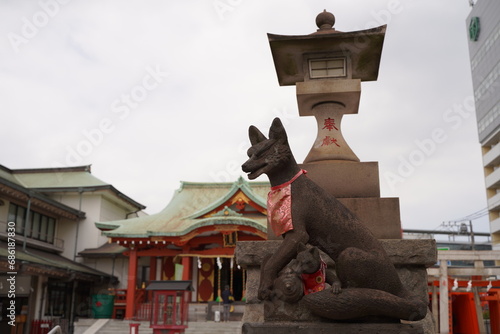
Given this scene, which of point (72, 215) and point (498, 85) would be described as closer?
point (72, 215)

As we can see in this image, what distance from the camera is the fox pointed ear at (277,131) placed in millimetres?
2846

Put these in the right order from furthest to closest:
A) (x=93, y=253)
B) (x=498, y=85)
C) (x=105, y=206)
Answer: (x=498, y=85), (x=105, y=206), (x=93, y=253)

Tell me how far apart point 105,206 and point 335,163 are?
879 inches

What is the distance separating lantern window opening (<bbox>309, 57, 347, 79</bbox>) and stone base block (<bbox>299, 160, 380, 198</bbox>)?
1206mm

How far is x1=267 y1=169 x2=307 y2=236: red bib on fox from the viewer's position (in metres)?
2.72

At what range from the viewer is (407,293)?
2713 millimetres

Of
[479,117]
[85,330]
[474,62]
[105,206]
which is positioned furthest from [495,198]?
[85,330]

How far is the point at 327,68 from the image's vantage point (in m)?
4.89

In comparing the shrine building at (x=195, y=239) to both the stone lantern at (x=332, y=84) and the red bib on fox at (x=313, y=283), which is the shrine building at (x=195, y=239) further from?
the red bib on fox at (x=313, y=283)

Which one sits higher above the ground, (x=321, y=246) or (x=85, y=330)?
(x=321, y=246)

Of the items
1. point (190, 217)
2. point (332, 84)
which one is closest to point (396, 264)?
point (332, 84)

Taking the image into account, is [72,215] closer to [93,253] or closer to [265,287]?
[93,253]

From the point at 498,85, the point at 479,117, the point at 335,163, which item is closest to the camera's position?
the point at 335,163

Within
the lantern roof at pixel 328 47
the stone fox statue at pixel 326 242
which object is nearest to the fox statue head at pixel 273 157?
the stone fox statue at pixel 326 242
